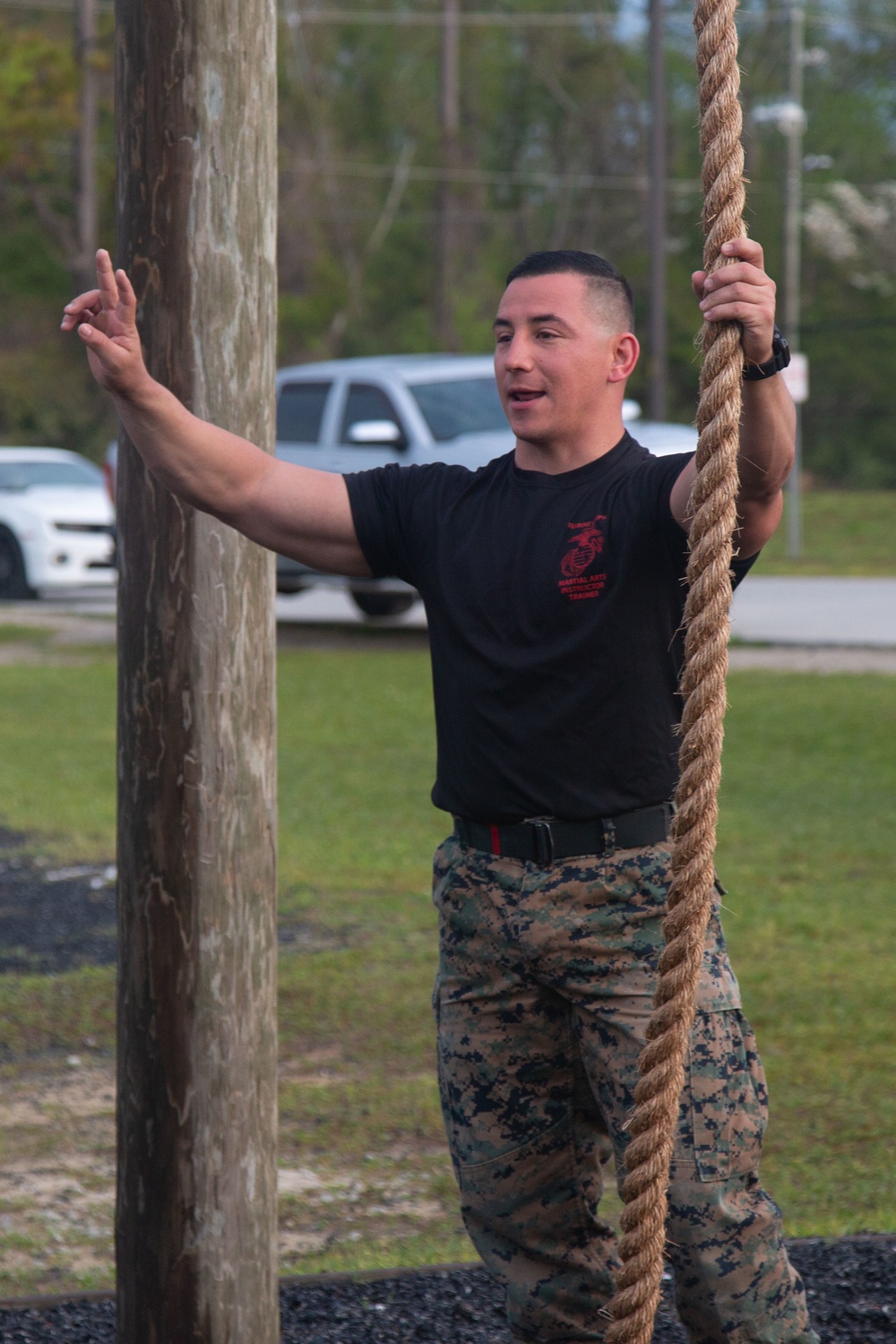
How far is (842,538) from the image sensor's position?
2788 centimetres

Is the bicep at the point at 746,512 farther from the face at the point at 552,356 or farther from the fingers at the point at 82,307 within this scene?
the fingers at the point at 82,307

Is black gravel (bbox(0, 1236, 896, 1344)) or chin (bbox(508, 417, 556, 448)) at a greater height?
chin (bbox(508, 417, 556, 448))

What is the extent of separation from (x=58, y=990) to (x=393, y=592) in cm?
1024

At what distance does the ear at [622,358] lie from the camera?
277cm

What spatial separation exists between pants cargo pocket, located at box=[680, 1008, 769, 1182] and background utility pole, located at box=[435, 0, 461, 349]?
4083 cm

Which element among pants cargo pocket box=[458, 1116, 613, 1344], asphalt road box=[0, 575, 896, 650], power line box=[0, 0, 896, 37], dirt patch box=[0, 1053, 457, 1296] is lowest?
asphalt road box=[0, 575, 896, 650]

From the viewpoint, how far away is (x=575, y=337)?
271 cm

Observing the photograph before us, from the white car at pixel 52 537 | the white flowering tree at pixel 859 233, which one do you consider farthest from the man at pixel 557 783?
the white flowering tree at pixel 859 233

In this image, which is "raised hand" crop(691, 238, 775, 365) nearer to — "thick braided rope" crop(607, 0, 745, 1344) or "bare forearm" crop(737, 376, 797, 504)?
"thick braided rope" crop(607, 0, 745, 1344)

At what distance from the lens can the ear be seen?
2.77 m

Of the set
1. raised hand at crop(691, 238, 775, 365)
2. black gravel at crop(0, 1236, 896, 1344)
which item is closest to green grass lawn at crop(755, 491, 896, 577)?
black gravel at crop(0, 1236, 896, 1344)

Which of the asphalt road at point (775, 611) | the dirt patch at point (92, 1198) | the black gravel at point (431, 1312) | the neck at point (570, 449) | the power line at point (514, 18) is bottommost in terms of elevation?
the asphalt road at point (775, 611)

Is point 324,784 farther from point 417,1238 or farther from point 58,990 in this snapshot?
point 417,1238

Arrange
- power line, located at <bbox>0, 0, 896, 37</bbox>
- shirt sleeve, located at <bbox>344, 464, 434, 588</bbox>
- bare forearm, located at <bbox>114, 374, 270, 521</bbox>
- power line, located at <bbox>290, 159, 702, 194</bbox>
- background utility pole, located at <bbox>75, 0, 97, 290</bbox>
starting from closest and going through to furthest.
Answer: bare forearm, located at <bbox>114, 374, 270, 521</bbox>, shirt sleeve, located at <bbox>344, 464, 434, 588</bbox>, background utility pole, located at <bbox>75, 0, 97, 290</bbox>, power line, located at <bbox>290, 159, 702, 194</bbox>, power line, located at <bbox>0, 0, 896, 37</bbox>
